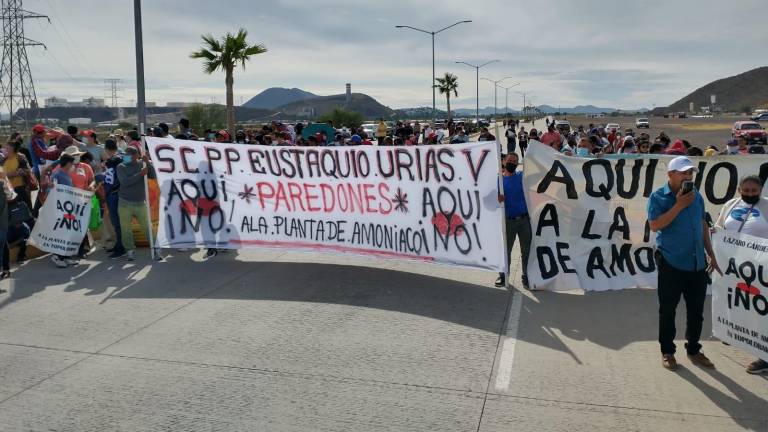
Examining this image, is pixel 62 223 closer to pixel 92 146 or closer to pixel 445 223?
A: pixel 92 146

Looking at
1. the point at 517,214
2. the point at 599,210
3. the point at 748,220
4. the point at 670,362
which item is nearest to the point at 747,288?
the point at 748,220

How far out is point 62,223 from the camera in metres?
9.09

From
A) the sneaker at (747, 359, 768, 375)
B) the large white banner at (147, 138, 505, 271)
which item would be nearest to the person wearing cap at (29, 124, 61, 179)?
the large white banner at (147, 138, 505, 271)

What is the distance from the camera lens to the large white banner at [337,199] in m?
7.38

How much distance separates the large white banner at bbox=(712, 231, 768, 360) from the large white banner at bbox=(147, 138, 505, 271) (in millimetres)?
2406

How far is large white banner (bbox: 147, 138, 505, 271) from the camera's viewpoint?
7375 millimetres

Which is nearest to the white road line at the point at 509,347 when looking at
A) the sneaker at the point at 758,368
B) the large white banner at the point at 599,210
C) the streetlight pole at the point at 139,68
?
the large white banner at the point at 599,210

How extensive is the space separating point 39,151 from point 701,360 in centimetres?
1166

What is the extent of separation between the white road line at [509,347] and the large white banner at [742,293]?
5.85ft

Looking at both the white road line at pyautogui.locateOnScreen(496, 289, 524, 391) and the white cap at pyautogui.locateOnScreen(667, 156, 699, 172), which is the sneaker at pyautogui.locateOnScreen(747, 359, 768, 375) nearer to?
the white cap at pyautogui.locateOnScreen(667, 156, 699, 172)

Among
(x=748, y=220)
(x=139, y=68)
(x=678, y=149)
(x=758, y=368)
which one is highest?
(x=139, y=68)

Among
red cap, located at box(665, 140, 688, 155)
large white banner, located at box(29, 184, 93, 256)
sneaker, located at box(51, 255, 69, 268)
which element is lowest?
sneaker, located at box(51, 255, 69, 268)

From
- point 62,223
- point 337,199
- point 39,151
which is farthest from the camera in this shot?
point 39,151

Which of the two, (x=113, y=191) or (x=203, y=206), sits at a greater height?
(x=113, y=191)
